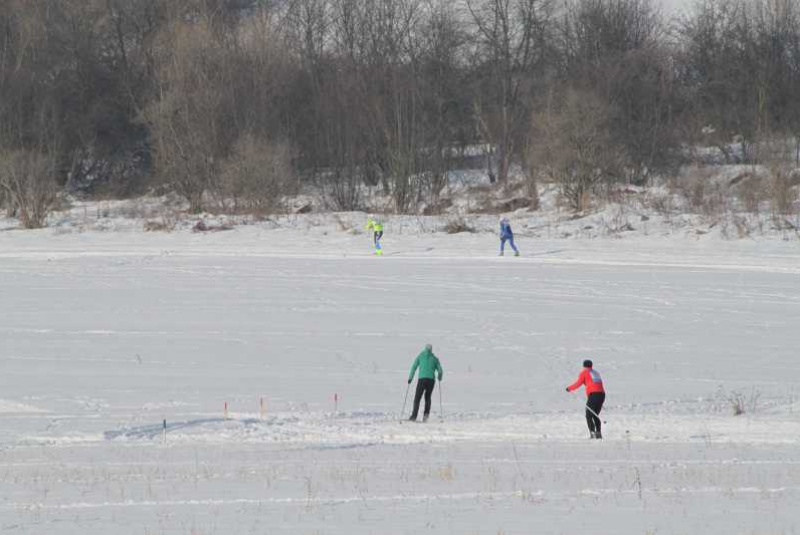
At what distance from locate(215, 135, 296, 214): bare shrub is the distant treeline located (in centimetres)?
9

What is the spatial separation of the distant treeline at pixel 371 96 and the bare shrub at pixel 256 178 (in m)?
0.09

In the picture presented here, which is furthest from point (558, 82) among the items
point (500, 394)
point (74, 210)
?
point (500, 394)

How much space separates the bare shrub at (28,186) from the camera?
162 ft

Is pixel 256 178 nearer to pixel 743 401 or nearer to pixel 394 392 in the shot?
pixel 394 392

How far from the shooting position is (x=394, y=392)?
19109 mm

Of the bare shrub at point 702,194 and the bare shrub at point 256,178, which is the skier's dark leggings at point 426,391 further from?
the bare shrub at point 256,178

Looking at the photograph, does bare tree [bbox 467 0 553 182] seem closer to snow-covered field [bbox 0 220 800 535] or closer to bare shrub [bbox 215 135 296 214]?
bare shrub [bbox 215 135 296 214]

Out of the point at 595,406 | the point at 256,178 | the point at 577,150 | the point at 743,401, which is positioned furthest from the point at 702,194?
the point at 595,406

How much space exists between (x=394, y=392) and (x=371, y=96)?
43.1m

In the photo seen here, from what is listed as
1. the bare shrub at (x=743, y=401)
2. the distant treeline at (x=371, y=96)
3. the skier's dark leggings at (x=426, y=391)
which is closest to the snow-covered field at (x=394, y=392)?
the bare shrub at (x=743, y=401)

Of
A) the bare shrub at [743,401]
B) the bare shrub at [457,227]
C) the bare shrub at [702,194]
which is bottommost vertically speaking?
the bare shrub at [743,401]

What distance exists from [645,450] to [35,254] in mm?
30731

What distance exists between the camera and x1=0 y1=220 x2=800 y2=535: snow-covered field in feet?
35.5

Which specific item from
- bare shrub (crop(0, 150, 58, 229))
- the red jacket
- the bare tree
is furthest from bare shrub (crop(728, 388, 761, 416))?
the bare tree
